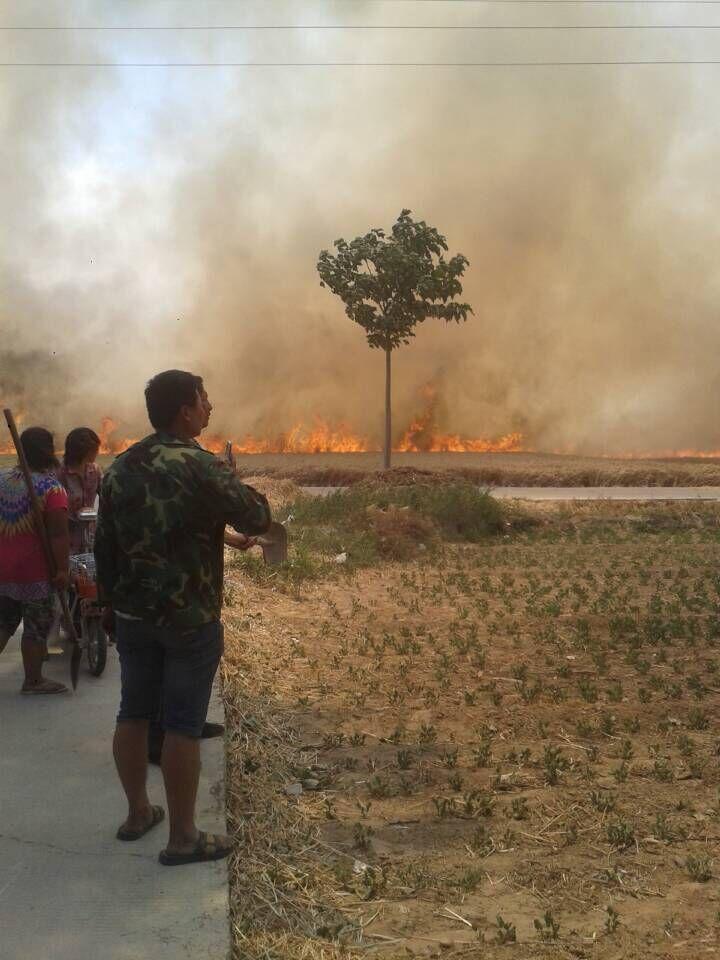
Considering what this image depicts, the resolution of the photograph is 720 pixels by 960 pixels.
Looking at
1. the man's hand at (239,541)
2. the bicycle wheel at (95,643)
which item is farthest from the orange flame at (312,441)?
the man's hand at (239,541)

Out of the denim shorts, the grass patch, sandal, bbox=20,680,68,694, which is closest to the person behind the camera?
the denim shorts

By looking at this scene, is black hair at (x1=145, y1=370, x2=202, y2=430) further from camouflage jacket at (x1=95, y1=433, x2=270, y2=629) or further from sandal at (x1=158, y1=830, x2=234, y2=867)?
sandal at (x1=158, y1=830, x2=234, y2=867)

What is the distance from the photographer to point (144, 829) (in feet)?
12.7

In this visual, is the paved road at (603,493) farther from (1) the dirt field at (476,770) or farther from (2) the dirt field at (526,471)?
(1) the dirt field at (476,770)

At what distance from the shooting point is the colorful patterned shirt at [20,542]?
5504 mm

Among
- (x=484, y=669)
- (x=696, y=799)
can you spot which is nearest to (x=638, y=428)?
(x=484, y=669)

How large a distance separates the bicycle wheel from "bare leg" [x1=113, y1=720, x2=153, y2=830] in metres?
2.22

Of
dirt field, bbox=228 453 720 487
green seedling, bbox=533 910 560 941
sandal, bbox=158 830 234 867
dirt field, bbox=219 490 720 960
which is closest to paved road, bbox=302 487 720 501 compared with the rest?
dirt field, bbox=228 453 720 487

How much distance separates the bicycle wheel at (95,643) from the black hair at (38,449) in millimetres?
989

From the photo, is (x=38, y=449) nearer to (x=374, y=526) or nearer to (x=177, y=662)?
(x=177, y=662)

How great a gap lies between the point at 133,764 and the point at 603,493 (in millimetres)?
18733

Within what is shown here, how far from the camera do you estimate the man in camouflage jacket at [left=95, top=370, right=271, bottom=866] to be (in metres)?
3.44

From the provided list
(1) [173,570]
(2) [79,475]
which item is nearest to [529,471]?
(2) [79,475]

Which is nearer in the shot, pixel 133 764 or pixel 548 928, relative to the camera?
pixel 548 928
